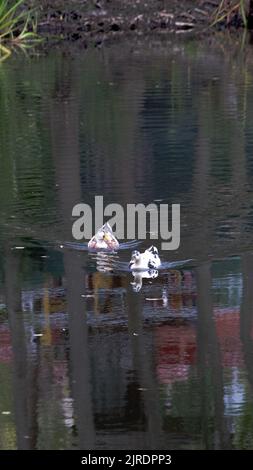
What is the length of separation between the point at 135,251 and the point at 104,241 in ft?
1.31

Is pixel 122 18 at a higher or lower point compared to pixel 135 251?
higher

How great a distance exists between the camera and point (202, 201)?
12.0 metres

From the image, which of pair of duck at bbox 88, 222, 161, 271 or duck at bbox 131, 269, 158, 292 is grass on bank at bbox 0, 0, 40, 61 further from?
duck at bbox 131, 269, 158, 292

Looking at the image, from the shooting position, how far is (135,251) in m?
9.98

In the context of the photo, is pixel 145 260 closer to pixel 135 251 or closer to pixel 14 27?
pixel 135 251

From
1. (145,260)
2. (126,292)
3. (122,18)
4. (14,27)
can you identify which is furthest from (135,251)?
(122,18)

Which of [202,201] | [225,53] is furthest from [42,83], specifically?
[202,201]

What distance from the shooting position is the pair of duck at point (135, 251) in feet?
31.9

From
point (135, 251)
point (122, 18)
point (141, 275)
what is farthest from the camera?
point (122, 18)

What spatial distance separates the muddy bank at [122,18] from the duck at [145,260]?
80.6 ft

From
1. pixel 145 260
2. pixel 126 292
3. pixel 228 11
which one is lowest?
pixel 126 292

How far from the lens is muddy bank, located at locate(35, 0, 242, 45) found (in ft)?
112

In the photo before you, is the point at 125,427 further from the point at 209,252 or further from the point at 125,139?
the point at 125,139

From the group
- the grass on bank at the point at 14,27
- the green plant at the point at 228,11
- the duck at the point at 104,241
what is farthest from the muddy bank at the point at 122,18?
the duck at the point at 104,241
